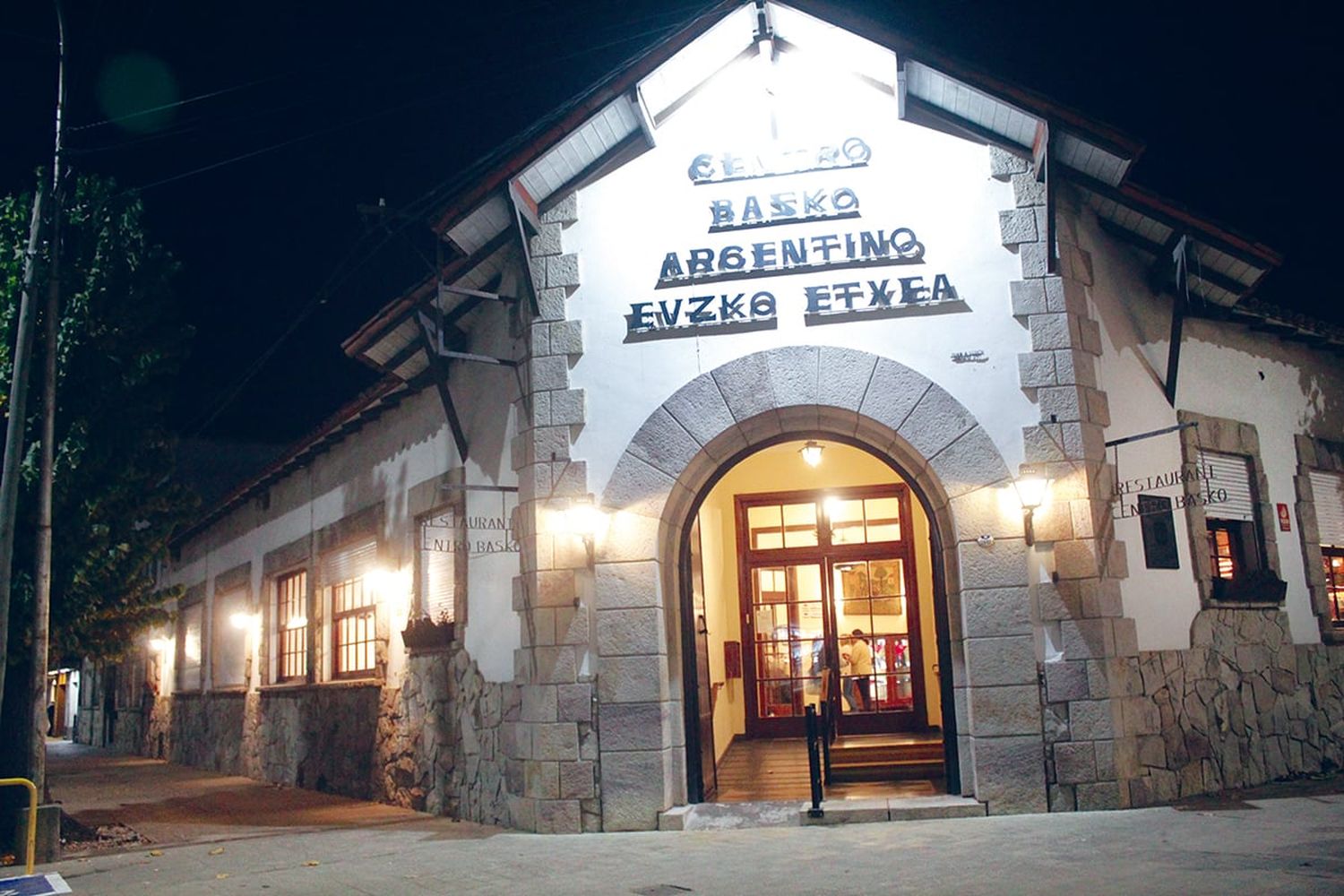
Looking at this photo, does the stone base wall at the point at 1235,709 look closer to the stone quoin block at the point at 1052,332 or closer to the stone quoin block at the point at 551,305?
the stone quoin block at the point at 1052,332

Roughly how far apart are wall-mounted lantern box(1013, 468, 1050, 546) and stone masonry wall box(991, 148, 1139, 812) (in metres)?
0.08

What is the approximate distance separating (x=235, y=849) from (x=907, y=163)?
26.5ft

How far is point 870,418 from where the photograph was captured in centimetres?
920

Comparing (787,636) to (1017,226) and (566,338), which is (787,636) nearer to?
(566,338)

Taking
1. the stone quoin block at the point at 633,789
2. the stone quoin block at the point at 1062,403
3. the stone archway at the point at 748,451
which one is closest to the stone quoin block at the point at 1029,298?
the stone quoin block at the point at 1062,403

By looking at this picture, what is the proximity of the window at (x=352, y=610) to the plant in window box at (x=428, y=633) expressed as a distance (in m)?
1.43

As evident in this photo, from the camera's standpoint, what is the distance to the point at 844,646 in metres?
12.2

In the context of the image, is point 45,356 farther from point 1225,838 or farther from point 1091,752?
point 1225,838

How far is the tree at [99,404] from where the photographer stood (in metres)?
10.5

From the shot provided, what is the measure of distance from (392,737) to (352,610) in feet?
7.75

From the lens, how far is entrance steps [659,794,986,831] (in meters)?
8.50

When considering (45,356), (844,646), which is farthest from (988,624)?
(45,356)

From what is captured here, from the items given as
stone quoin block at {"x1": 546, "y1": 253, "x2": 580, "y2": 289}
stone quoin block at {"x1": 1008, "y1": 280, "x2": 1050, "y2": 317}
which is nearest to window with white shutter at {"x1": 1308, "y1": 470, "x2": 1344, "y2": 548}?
stone quoin block at {"x1": 1008, "y1": 280, "x2": 1050, "y2": 317}

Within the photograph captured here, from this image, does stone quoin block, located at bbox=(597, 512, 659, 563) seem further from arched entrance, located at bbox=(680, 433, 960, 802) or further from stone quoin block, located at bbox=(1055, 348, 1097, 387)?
stone quoin block, located at bbox=(1055, 348, 1097, 387)
